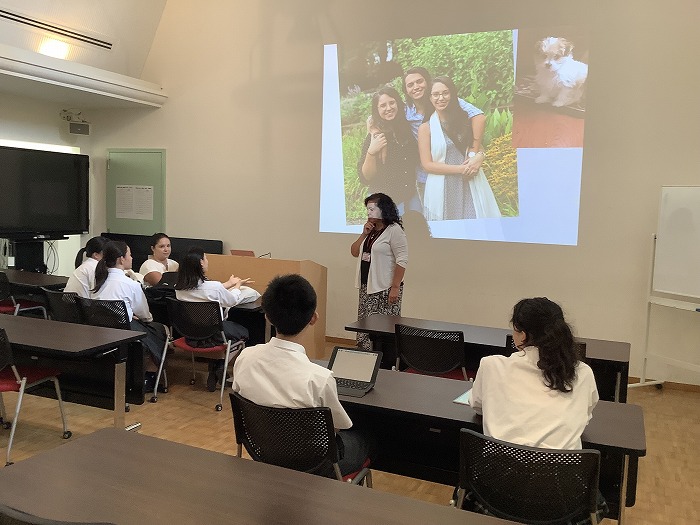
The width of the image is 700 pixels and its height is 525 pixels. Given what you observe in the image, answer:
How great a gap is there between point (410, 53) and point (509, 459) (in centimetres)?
502

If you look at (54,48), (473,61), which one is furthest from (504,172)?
(54,48)

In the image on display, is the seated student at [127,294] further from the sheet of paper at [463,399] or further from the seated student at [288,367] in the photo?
the sheet of paper at [463,399]

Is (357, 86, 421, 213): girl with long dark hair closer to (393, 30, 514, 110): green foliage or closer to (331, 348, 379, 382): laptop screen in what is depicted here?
(393, 30, 514, 110): green foliage

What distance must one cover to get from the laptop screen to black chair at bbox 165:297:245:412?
199cm

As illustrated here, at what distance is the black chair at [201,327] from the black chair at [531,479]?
9.08 ft

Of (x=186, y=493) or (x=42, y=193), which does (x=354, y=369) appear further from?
(x=42, y=193)

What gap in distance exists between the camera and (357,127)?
640 cm

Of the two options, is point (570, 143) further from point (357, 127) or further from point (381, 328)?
point (381, 328)

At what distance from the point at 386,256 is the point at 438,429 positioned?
2412 mm

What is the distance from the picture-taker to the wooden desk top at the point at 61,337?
3.01 m

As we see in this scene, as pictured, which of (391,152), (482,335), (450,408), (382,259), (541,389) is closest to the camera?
(541,389)

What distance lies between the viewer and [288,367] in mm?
2131

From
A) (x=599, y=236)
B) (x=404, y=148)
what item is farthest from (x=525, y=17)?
(x=599, y=236)

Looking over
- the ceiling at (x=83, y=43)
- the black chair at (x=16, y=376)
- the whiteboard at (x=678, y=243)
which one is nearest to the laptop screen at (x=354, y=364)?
the black chair at (x=16, y=376)
